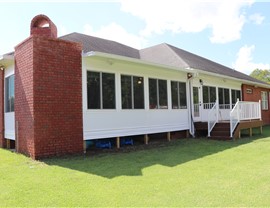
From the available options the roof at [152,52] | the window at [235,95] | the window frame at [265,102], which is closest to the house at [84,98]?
the roof at [152,52]

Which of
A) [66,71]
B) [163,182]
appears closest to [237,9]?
[66,71]

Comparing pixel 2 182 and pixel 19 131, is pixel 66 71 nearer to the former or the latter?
pixel 19 131

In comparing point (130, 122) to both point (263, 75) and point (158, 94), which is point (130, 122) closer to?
point (158, 94)

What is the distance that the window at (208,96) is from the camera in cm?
1378

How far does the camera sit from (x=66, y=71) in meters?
7.99

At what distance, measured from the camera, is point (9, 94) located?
380 inches

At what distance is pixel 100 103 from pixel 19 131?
2785mm

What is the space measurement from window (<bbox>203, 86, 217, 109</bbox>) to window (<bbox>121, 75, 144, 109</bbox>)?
15.3ft

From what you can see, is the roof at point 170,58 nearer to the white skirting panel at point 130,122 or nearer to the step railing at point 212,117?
the step railing at point 212,117

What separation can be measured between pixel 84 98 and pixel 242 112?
25.7 ft

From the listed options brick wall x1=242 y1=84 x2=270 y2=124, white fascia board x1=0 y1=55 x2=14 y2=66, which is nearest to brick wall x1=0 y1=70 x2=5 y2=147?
white fascia board x1=0 y1=55 x2=14 y2=66

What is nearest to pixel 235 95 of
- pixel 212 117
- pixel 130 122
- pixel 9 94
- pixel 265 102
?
pixel 212 117

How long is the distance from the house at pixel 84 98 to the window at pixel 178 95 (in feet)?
0.15

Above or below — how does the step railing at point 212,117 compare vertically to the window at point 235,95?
below
